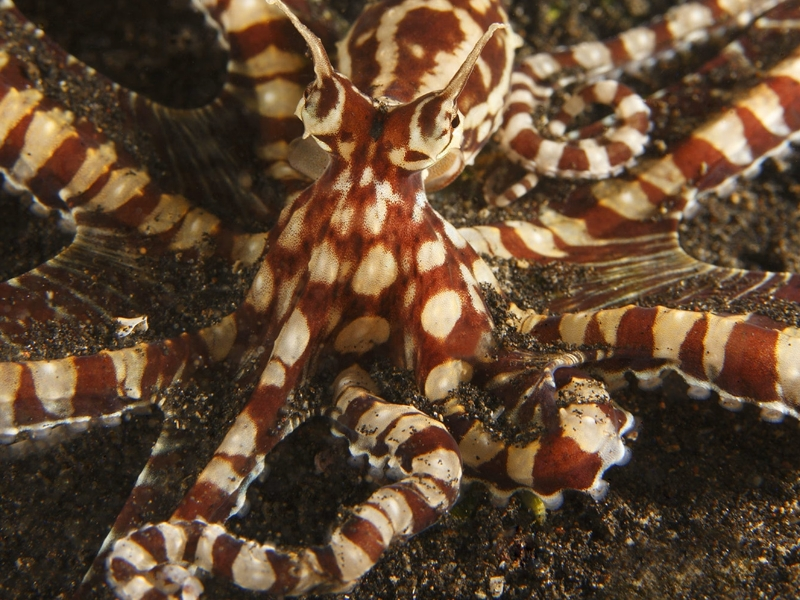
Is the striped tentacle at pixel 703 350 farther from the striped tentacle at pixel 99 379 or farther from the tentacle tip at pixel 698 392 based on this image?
the striped tentacle at pixel 99 379

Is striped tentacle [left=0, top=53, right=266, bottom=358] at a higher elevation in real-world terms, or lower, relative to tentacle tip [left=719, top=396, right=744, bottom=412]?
higher

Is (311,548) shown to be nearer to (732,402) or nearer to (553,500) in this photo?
(553,500)

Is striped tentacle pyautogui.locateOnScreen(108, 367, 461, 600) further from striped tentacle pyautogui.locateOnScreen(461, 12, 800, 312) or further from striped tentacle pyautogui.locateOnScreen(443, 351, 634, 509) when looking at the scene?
striped tentacle pyautogui.locateOnScreen(461, 12, 800, 312)

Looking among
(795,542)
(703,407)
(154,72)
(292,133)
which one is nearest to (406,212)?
(292,133)

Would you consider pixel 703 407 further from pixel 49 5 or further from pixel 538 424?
pixel 49 5

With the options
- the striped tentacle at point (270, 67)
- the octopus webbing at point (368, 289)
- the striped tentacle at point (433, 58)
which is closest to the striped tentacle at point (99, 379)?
the octopus webbing at point (368, 289)

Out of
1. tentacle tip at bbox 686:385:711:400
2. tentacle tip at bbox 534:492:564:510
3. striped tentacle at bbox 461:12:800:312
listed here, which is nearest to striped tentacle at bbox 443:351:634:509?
tentacle tip at bbox 534:492:564:510
